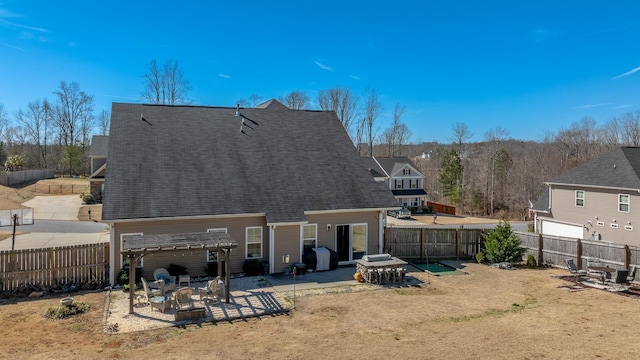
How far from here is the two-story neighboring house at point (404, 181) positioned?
52.1 metres

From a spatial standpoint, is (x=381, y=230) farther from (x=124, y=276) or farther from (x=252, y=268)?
(x=124, y=276)

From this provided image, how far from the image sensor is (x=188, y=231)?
1627 centimetres

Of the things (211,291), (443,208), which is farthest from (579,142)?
(211,291)

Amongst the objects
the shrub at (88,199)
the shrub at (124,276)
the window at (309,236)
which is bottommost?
the shrub at (124,276)

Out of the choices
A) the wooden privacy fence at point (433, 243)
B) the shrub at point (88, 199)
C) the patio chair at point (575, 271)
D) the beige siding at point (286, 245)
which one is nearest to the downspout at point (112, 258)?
the beige siding at point (286, 245)

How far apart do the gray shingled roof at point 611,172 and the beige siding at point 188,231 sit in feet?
70.1

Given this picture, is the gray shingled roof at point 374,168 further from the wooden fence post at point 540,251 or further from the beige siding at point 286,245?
the beige siding at point 286,245

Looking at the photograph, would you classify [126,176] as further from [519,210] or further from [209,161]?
[519,210]

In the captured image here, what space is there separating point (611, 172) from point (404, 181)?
28.7m

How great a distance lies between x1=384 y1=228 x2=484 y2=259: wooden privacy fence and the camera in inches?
801

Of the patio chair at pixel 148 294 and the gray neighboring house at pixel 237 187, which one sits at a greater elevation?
the gray neighboring house at pixel 237 187

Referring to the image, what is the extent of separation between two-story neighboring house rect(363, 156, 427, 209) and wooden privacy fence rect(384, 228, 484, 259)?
30.6 metres

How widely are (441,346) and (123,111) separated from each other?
59.8 feet

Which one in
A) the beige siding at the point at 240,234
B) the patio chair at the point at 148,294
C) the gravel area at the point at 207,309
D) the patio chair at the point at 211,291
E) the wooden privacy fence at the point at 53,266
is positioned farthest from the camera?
the beige siding at the point at 240,234
